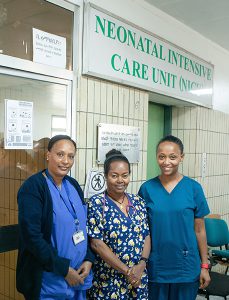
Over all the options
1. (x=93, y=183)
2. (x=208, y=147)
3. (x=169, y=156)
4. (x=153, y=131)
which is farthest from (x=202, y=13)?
(x=93, y=183)

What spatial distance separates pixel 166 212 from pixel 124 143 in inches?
36.6

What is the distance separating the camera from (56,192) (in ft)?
5.57

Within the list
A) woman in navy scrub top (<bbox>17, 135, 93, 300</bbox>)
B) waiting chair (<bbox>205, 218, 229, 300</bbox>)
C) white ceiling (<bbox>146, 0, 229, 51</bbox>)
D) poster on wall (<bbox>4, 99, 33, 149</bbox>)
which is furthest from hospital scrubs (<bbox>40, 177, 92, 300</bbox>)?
white ceiling (<bbox>146, 0, 229, 51</bbox>)

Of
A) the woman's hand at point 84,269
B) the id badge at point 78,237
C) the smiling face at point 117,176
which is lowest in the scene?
the woman's hand at point 84,269

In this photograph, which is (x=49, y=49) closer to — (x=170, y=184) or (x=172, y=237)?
(x=170, y=184)

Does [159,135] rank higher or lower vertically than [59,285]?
higher

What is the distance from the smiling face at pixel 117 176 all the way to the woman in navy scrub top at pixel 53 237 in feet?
0.71

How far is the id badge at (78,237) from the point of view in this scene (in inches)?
66.3

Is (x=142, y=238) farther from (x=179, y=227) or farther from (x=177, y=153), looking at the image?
(x=177, y=153)

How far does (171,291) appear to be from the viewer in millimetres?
2061

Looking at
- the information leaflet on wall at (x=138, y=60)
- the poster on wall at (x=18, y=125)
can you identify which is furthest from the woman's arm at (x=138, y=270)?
the information leaflet on wall at (x=138, y=60)

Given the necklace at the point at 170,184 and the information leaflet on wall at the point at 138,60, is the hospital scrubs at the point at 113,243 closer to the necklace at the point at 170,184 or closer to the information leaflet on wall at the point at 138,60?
the necklace at the point at 170,184

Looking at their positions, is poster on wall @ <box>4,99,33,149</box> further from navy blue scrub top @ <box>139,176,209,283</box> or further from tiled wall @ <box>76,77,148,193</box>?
A: navy blue scrub top @ <box>139,176,209,283</box>

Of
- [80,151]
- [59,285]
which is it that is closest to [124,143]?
[80,151]
